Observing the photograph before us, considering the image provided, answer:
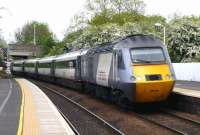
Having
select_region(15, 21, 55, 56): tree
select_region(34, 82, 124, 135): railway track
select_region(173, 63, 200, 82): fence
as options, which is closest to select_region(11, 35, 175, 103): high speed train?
select_region(34, 82, 124, 135): railway track

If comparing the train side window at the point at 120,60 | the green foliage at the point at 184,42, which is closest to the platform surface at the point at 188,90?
the train side window at the point at 120,60

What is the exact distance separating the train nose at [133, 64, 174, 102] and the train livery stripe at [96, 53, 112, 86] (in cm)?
296

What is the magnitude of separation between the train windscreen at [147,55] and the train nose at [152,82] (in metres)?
0.29

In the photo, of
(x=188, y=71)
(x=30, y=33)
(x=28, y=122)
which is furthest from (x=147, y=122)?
(x=30, y=33)

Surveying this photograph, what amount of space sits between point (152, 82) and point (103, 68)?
4783mm

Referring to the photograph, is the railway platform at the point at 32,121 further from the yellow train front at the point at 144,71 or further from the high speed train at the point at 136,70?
the yellow train front at the point at 144,71

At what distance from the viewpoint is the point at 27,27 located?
15238 cm

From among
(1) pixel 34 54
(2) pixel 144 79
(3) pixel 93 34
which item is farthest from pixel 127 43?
(1) pixel 34 54

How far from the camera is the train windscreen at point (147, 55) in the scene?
1998 centimetres

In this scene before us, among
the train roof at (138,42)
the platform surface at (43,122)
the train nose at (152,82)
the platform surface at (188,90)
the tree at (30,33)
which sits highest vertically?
the tree at (30,33)

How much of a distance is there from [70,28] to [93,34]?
13.6 m

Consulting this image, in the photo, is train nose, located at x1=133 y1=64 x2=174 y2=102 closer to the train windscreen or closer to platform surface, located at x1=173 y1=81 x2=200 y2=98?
the train windscreen

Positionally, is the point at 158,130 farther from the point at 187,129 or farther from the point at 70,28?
the point at 70,28

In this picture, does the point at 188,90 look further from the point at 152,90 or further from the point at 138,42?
Result: the point at 152,90
